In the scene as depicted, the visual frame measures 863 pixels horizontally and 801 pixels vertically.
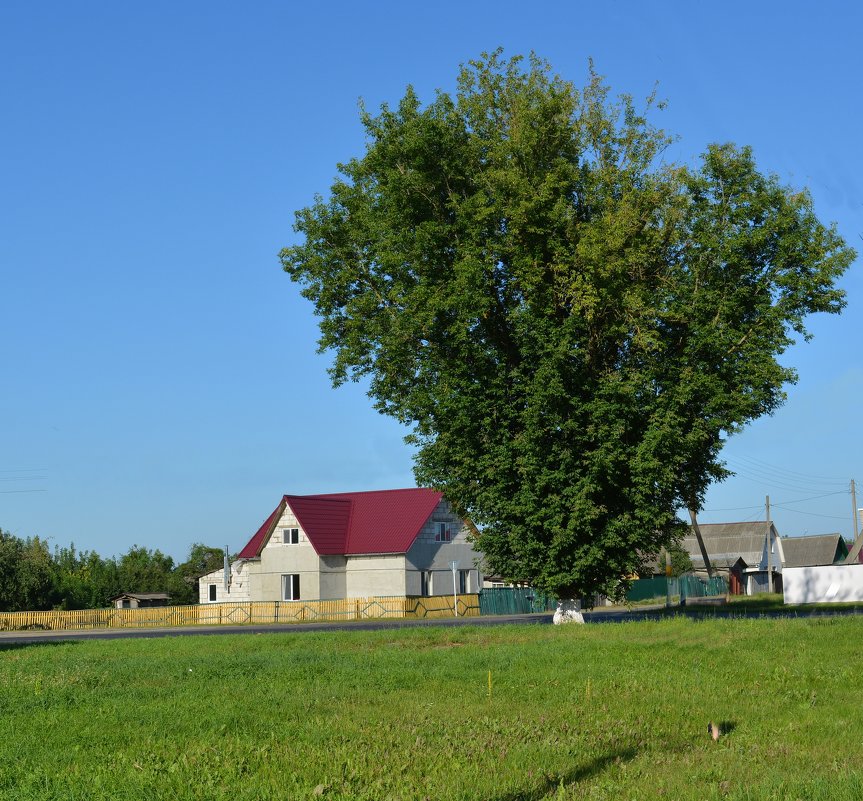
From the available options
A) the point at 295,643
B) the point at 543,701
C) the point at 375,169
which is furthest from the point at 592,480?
the point at 543,701

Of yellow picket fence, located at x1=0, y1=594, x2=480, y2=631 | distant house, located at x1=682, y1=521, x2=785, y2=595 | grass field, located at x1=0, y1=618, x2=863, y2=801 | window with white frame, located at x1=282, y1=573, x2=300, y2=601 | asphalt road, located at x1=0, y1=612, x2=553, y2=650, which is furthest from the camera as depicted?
distant house, located at x1=682, y1=521, x2=785, y2=595

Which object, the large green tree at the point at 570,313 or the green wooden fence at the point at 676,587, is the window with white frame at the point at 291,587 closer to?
the green wooden fence at the point at 676,587

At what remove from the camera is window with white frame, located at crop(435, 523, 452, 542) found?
6406cm

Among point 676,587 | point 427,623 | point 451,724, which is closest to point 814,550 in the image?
point 676,587

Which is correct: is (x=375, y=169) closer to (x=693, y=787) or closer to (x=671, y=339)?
(x=671, y=339)

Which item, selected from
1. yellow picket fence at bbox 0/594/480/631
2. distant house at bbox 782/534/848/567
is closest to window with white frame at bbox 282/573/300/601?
yellow picket fence at bbox 0/594/480/631

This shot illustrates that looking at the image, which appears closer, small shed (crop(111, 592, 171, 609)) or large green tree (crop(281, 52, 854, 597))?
large green tree (crop(281, 52, 854, 597))

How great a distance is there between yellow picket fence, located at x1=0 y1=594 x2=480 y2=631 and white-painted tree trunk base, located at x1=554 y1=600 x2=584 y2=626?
22.7m

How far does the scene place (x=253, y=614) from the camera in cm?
5672

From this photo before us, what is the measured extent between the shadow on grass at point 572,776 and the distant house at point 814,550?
326ft

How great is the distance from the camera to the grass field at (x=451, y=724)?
8.46 m

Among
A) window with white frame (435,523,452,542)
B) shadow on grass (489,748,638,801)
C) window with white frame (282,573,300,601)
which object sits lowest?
window with white frame (282,573,300,601)

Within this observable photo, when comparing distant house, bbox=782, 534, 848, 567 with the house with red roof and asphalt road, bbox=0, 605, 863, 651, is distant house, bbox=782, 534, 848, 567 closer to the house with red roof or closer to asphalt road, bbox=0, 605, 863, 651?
the house with red roof

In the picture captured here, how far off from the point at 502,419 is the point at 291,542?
3451 centimetres
